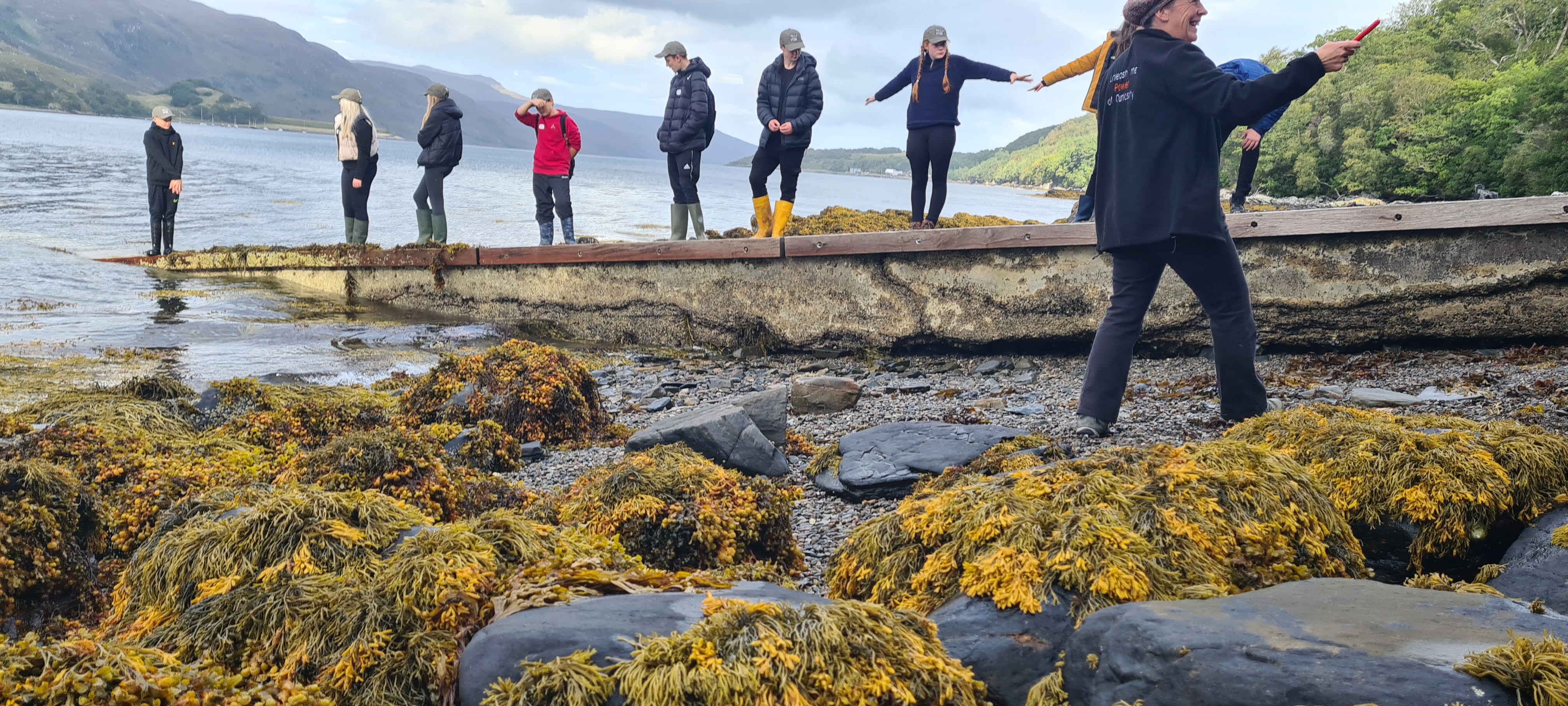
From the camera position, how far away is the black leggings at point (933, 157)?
9.68 m

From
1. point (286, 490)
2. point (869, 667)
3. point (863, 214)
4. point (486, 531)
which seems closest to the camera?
A: point (869, 667)

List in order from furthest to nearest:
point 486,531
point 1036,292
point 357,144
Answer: point 357,144 < point 1036,292 < point 486,531

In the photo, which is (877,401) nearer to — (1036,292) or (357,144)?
(1036,292)

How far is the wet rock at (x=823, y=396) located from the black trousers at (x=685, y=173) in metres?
4.63

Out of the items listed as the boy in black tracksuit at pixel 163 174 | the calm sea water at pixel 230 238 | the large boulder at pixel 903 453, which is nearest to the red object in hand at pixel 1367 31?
the large boulder at pixel 903 453

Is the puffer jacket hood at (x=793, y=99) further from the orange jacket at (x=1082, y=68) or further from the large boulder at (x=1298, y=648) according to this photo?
the large boulder at (x=1298, y=648)

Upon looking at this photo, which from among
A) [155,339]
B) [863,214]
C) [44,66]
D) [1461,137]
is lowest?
[155,339]

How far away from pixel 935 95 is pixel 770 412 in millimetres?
5237

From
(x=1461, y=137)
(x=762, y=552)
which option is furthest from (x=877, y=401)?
(x=1461, y=137)

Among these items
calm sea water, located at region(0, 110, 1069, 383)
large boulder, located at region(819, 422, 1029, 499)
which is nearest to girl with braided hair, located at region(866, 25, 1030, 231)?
large boulder, located at region(819, 422, 1029, 499)

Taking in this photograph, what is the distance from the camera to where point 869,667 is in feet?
6.75

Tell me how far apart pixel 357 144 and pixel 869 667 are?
13734 millimetres

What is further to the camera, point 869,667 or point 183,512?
point 183,512

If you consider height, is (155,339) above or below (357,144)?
below
